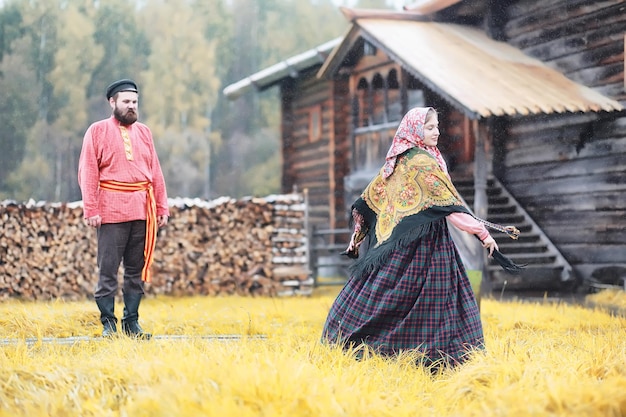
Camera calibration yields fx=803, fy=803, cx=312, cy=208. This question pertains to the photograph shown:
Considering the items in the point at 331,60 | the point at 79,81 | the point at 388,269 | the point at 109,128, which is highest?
the point at 79,81

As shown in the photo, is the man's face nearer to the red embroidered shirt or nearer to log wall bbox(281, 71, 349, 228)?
the red embroidered shirt

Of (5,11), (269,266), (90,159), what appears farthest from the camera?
(5,11)

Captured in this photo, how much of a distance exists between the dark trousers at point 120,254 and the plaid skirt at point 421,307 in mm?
1813

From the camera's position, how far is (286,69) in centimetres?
1614

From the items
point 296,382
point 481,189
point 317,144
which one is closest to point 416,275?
point 296,382

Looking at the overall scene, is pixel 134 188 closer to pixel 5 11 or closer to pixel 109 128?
pixel 109 128

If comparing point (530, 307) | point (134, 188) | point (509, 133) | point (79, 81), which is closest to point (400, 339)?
point (134, 188)

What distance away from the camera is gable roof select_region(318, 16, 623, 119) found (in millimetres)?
9578

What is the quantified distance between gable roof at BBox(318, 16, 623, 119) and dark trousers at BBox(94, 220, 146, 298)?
15.1 feet

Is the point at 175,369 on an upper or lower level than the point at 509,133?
lower

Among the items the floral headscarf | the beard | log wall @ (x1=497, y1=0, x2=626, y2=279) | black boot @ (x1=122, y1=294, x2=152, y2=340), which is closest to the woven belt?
black boot @ (x1=122, y1=294, x2=152, y2=340)

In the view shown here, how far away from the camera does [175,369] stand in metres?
3.82

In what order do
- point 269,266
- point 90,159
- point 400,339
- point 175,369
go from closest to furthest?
point 175,369, point 400,339, point 90,159, point 269,266

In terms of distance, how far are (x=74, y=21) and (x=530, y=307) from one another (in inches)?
924
